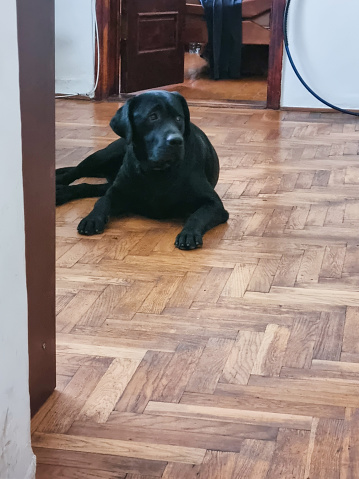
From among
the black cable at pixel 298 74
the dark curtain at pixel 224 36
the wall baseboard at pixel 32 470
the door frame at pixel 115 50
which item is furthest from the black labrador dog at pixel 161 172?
the dark curtain at pixel 224 36

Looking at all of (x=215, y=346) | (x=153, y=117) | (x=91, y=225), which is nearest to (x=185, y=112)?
(x=153, y=117)

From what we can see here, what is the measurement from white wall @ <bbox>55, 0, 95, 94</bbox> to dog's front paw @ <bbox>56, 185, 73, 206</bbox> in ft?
8.00

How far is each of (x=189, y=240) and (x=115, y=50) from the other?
10.4 feet

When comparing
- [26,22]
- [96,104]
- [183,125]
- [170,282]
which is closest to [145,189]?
[183,125]

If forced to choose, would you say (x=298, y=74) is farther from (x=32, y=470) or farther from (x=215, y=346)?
(x=32, y=470)

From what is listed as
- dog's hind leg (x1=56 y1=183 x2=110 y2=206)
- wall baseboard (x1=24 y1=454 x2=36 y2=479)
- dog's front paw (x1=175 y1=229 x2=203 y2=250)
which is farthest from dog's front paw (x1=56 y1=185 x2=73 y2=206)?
wall baseboard (x1=24 y1=454 x2=36 y2=479)

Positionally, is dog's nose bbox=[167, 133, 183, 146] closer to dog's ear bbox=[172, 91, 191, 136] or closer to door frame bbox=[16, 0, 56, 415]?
dog's ear bbox=[172, 91, 191, 136]

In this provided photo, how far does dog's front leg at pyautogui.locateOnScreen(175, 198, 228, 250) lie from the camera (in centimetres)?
250

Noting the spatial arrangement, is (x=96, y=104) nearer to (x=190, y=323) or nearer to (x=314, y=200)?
(x=314, y=200)

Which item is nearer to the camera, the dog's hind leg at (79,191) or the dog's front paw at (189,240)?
the dog's front paw at (189,240)

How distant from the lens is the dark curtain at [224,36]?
6473 mm

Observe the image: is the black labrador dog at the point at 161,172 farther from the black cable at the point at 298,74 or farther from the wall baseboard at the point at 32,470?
the black cable at the point at 298,74

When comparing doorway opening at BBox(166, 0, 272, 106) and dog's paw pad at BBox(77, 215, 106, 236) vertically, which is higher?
doorway opening at BBox(166, 0, 272, 106)

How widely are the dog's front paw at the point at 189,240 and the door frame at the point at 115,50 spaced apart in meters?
2.83
